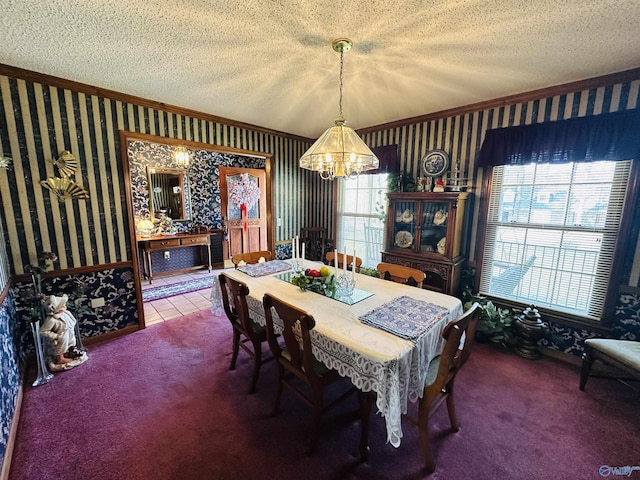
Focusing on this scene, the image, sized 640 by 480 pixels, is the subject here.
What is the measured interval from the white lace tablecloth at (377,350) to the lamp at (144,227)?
4105mm

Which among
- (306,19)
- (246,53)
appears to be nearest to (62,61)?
(246,53)

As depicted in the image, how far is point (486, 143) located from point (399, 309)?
7.54 feet

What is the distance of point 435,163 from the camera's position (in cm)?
330

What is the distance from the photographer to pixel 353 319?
1635 millimetres

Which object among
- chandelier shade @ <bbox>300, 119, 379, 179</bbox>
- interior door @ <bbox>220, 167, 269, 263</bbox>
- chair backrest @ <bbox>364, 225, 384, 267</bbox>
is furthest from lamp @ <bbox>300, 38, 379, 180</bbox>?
interior door @ <bbox>220, 167, 269, 263</bbox>

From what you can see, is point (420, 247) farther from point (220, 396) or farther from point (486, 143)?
point (220, 396)

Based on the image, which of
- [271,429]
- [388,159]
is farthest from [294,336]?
[388,159]

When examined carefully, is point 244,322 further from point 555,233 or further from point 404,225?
point 555,233

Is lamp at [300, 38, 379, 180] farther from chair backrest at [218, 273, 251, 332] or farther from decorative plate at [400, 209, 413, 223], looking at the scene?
decorative plate at [400, 209, 413, 223]

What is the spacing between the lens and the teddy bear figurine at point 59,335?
2281 mm

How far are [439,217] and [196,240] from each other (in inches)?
178

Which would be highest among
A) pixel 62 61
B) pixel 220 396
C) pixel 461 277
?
pixel 62 61

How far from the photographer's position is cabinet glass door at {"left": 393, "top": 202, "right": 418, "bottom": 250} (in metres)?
3.30

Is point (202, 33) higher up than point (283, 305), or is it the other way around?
point (202, 33)
